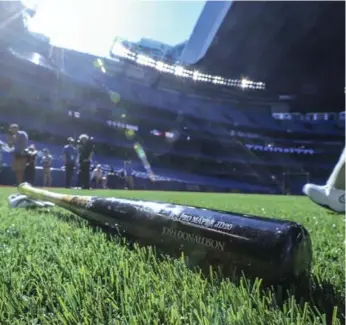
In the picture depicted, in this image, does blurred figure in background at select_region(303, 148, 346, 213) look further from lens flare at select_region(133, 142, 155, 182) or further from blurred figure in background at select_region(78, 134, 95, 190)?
lens flare at select_region(133, 142, 155, 182)

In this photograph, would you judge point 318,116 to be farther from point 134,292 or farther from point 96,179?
point 134,292

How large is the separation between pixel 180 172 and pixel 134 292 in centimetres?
3971

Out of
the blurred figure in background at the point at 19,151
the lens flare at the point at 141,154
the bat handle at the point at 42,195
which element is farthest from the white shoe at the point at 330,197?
the lens flare at the point at 141,154

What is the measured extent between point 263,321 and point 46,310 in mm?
539

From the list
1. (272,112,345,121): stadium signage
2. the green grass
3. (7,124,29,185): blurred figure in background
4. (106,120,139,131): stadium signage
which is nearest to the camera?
the green grass

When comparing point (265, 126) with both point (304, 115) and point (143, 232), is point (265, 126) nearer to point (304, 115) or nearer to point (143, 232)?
point (304, 115)

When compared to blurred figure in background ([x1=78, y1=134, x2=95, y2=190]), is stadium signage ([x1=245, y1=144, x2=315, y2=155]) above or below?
above

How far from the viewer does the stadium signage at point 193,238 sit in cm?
150

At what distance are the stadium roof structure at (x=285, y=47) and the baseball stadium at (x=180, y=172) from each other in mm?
170

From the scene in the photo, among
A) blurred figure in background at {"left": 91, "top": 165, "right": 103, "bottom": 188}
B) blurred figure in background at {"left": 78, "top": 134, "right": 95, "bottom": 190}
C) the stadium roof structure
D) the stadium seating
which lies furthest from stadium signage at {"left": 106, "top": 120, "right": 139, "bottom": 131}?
blurred figure in background at {"left": 78, "top": 134, "right": 95, "bottom": 190}

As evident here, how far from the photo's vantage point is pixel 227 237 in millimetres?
1471

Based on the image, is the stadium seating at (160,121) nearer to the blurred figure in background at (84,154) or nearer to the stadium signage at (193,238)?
the blurred figure in background at (84,154)

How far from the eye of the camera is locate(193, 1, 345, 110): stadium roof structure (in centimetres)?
3753

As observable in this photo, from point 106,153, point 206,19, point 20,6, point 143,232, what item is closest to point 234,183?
point 106,153
